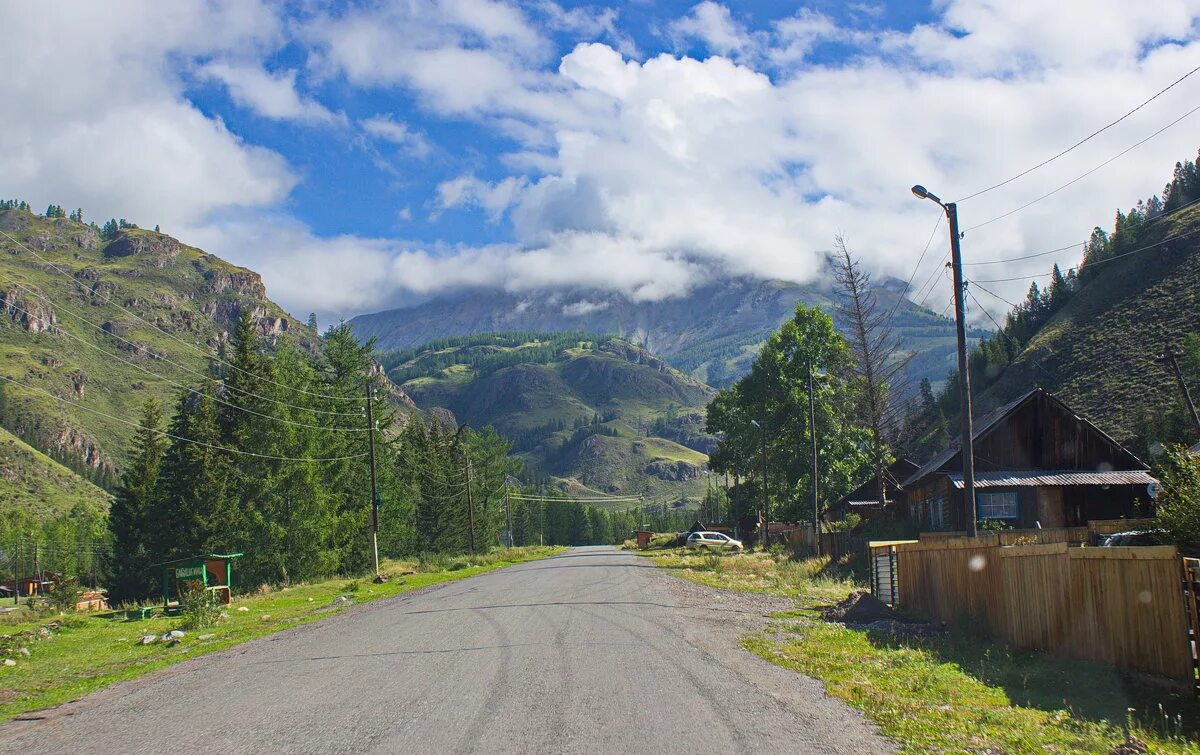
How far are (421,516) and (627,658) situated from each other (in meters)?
71.2

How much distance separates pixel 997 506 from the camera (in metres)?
34.8

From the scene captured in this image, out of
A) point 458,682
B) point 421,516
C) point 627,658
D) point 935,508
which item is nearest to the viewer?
point 458,682

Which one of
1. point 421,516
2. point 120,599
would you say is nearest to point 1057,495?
point 120,599

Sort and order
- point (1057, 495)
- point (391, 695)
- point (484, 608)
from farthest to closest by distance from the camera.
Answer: point (1057, 495) < point (484, 608) < point (391, 695)

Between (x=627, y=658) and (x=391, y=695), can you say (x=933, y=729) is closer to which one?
(x=627, y=658)

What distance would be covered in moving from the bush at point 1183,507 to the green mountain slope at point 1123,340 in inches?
2182

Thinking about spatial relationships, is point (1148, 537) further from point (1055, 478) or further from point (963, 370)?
point (1055, 478)

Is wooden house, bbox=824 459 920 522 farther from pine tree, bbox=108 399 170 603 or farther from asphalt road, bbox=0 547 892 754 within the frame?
pine tree, bbox=108 399 170 603

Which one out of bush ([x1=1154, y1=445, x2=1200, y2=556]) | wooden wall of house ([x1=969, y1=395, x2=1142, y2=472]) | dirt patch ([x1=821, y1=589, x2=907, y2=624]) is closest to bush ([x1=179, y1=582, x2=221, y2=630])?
dirt patch ([x1=821, y1=589, x2=907, y2=624])

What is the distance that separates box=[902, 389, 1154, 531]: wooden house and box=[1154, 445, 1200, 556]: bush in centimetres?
2300

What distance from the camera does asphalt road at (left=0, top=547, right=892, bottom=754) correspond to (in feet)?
25.1

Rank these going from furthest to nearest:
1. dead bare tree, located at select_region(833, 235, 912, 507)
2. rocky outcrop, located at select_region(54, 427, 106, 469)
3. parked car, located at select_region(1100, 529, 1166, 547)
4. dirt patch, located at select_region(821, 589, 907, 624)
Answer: rocky outcrop, located at select_region(54, 427, 106, 469) < dead bare tree, located at select_region(833, 235, 912, 507) < dirt patch, located at select_region(821, 589, 907, 624) < parked car, located at select_region(1100, 529, 1166, 547)

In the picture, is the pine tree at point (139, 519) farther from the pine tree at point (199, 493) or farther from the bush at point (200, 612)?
the bush at point (200, 612)

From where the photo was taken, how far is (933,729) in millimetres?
8148
